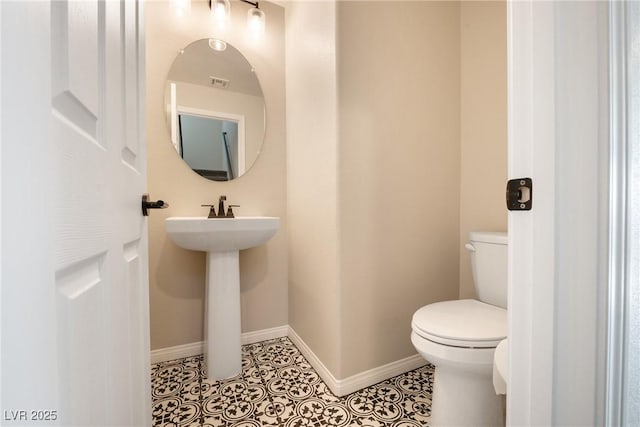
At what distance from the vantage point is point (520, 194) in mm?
445

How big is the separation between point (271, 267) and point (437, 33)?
186 centimetres

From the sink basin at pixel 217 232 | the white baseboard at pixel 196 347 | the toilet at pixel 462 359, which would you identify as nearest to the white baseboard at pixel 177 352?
the white baseboard at pixel 196 347

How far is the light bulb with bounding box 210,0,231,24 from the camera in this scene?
1.74 m

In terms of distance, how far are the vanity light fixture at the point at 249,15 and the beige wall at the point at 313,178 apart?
0.21 m

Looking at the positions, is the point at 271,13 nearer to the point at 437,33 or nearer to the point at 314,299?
the point at 437,33

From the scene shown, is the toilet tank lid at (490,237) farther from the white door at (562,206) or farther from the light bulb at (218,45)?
the light bulb at (218,45)

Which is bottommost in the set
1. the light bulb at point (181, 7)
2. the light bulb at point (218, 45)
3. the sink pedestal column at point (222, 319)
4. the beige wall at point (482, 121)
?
the sink pedestal column at point (222, 319)

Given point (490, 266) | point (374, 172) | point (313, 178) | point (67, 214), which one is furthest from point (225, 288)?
point (490, 266)

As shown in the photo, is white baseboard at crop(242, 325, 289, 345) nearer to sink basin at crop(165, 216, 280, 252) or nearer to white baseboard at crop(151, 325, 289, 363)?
white baseboard at crop(151, 325, 289, 363)

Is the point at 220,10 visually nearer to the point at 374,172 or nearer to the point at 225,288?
the point at 374,172

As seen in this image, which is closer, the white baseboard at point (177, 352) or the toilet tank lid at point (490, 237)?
the toilet tank lid at point (490, 237)

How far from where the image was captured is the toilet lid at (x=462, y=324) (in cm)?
97

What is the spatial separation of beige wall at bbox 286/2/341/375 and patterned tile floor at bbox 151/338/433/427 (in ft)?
0.55

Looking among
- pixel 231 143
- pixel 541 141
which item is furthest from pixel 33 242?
pixel 231 143
